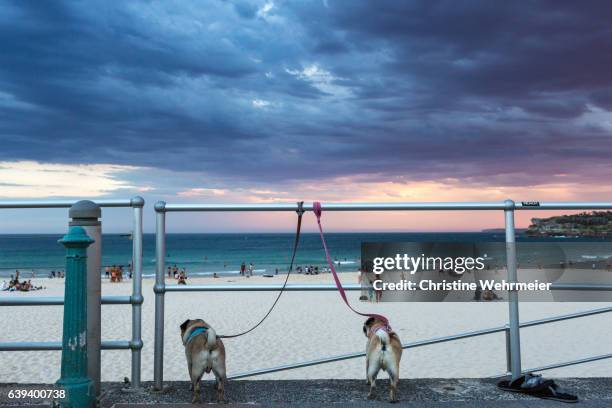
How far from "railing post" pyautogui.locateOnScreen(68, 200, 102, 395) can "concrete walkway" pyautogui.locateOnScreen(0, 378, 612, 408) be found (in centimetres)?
31

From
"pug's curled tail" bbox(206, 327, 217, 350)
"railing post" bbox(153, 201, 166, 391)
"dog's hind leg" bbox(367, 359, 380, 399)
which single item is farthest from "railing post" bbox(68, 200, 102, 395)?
"dog's hind leg" bbox(367, 359, 380, 399)

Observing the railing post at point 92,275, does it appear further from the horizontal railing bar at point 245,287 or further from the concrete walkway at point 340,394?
the horizontal railing bar at point 245,287

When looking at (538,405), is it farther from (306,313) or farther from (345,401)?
(306,313)

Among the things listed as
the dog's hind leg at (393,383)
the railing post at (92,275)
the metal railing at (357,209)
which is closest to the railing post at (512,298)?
the metal railing at (357,209)

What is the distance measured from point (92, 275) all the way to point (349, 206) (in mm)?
1839

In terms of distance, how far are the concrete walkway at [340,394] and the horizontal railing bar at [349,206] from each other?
4.29 ft

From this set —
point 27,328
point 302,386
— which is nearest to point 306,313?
point 27,328

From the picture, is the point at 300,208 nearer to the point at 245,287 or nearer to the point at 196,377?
the point at 245,287

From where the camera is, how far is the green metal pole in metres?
3.38

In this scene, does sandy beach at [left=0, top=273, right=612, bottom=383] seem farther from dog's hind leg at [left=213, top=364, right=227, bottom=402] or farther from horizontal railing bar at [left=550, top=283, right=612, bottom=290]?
horizontal railing bar at [left=550, top=283, right=612, bottom=290]

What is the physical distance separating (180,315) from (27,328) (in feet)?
16.5

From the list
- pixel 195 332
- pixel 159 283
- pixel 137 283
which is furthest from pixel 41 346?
pixel 195 332

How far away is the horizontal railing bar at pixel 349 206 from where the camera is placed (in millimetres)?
4113

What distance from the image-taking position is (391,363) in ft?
12.6
